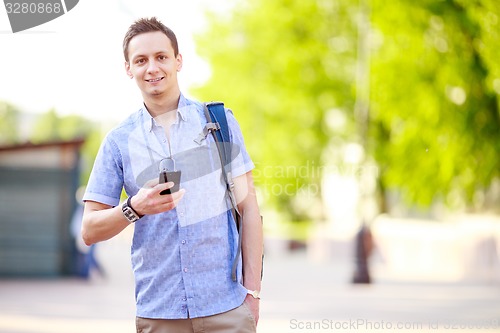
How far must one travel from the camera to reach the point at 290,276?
83.6 feet

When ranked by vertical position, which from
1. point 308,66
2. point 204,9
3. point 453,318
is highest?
point 204,9

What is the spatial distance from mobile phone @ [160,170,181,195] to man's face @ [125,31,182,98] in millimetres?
481

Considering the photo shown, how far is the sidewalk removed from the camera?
492 inches

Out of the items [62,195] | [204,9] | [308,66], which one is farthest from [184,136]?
[204,9]

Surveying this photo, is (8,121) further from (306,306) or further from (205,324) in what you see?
(205,324)

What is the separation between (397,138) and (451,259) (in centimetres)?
337

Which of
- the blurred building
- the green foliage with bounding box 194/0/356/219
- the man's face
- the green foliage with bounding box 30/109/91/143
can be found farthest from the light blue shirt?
the green foliage with bounding box 30/109/91/143

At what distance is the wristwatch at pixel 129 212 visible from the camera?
137 inches

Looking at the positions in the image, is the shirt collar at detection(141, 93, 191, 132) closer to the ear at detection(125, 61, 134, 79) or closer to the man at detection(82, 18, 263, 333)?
the man at detection(82, 18, 263, 333)

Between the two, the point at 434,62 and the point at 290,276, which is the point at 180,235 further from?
the point at 290,276

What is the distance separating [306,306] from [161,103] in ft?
40.3

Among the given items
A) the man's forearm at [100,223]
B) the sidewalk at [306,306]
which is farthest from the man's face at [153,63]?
the sidewalk at [306,306]

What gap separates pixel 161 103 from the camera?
12.6ft

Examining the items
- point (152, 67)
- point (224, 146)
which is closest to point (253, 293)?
point (224, 146)
